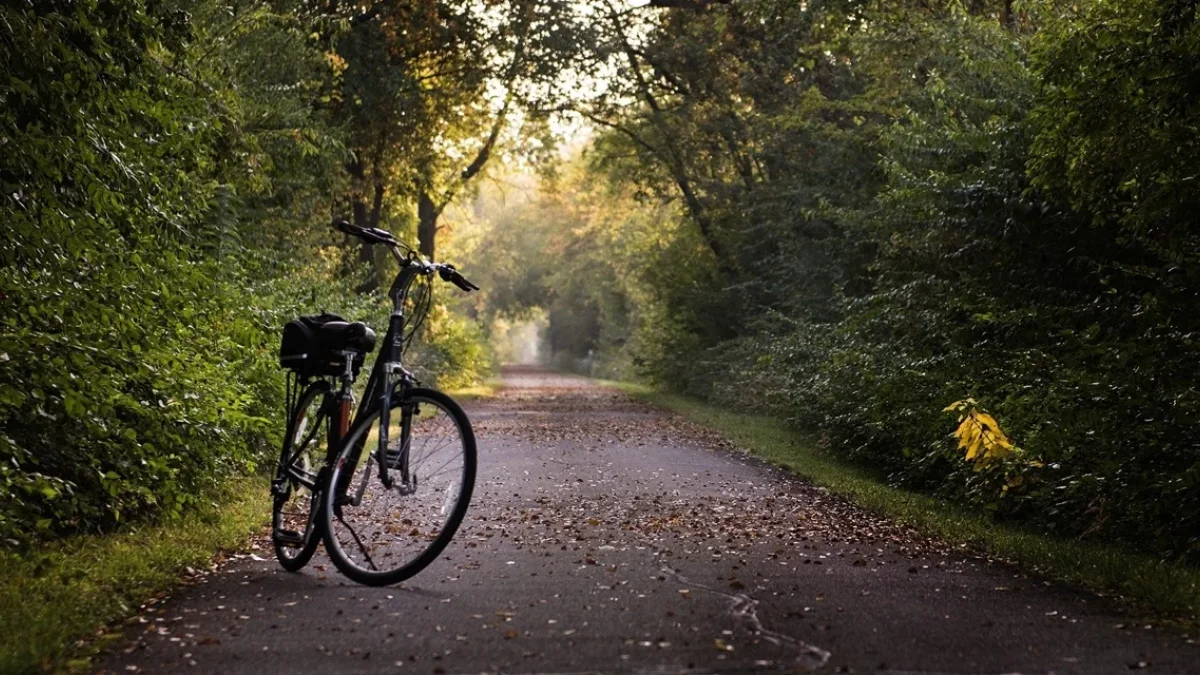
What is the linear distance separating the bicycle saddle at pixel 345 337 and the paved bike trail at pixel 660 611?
126cm

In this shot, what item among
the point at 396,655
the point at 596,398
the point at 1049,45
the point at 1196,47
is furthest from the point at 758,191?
the point at 396,655

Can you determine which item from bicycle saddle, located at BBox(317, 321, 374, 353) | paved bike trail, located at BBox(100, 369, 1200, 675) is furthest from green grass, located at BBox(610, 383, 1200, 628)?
bicycle saddle, located at BBox(317, 321, 374, 353)

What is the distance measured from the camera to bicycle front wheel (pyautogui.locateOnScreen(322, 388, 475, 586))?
6090mm

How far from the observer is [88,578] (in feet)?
19.8

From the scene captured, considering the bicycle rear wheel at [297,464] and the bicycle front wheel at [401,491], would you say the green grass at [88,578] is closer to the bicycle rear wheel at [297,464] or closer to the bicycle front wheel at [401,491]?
the bicycle rear wheel at [297,464]

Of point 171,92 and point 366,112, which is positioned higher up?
point 366,112

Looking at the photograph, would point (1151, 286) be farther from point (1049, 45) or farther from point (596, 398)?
point (596, 398)

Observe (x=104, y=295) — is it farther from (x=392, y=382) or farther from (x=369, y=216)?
(x=369, y=216)

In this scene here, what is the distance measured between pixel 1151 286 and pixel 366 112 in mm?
18710

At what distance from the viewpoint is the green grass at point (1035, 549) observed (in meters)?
5.75

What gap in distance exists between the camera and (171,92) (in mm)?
8836

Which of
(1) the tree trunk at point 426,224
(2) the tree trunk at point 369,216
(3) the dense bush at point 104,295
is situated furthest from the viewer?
(1) the tree trunk at point 426,224

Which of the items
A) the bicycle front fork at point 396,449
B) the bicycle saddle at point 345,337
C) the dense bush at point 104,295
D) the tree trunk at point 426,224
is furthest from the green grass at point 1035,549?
the tree trunk at point 426,224

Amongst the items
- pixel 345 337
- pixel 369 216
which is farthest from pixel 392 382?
pixel 369 216
